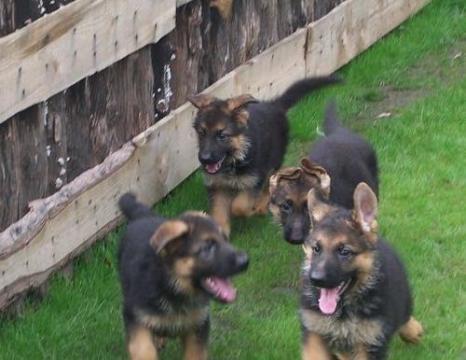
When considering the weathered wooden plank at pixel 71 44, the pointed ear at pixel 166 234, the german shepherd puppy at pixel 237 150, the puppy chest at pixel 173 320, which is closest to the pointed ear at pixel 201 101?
the german shepherd puppy at pixel 237 150

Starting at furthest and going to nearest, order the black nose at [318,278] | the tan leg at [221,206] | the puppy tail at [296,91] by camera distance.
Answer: the puppy tail at [296,91] → the tan leg at [221,206] → the black nose at [318,278]

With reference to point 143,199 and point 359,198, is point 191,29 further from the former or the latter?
point 359,198

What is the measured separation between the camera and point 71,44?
23.6 ft

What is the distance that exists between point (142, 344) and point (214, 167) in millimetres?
2134

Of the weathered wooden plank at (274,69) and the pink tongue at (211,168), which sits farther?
the weathered wooden plank at (274,69)

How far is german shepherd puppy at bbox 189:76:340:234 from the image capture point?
8.05 m

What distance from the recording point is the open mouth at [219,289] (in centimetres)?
597

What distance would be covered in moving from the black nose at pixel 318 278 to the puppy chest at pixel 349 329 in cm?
31

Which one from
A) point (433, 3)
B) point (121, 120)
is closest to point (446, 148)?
point (121, 120)

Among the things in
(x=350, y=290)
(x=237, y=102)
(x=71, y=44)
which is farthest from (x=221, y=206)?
(x=350, y=290)

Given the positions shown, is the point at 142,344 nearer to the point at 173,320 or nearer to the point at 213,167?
the point at 173,320

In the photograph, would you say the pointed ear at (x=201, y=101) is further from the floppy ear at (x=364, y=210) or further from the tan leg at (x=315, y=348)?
the tan leg at (x=315, y=348)

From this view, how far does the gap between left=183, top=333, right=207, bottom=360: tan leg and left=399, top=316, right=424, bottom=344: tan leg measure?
1097mm

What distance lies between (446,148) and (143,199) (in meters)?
2.61
